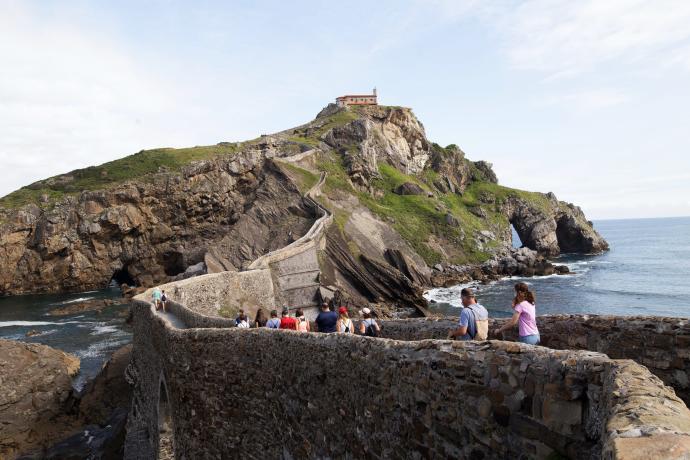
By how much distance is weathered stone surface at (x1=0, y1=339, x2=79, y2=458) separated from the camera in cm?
2345

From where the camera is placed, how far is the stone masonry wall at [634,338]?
24.4 feet

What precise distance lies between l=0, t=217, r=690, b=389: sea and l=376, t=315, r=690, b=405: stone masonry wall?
97.7ft

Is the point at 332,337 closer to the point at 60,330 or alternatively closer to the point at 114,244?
the point at 60,330

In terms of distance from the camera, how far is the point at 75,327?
153 feet

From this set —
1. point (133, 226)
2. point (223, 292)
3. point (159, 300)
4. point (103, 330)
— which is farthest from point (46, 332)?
point (133, 226)

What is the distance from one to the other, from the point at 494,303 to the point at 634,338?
45841 mm

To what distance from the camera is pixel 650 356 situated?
791 centimetres

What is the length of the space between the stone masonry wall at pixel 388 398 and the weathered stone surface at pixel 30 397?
50.1ft

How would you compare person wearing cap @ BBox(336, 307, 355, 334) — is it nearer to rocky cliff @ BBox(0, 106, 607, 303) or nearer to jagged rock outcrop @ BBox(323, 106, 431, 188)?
rocky cliff @ BBox(0, 106, 607, 303)

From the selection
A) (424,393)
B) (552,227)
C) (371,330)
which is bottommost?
(371,330)

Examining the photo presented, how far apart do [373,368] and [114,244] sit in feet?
247

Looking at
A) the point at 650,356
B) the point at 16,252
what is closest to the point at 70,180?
the point at 16,252

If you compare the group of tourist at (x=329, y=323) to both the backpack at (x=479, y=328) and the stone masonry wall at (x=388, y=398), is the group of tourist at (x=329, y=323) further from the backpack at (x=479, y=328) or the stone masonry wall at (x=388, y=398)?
the backpack at (x=479, y=328)

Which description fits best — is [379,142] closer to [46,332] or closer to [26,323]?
[26,323]
